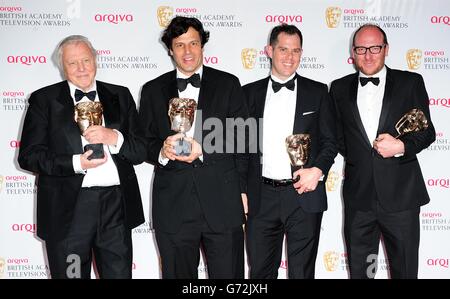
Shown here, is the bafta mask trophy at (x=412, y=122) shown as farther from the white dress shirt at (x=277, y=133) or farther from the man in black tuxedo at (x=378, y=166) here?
the white dress shirt at (x=277, y=133)

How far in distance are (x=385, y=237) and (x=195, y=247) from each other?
127 cm

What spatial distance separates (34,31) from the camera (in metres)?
4.11

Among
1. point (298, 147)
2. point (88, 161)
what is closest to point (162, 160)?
point (88, 161)

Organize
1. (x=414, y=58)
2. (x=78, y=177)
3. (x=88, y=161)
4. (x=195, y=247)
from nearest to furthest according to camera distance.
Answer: (x=88, y=161)
(x=78, y=177)
(x=195, y=247)
(x=414, y=58)

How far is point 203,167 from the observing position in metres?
3.09

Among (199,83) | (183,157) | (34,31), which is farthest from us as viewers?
(34,31)

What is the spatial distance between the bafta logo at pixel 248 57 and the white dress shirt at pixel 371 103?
3.25 feet

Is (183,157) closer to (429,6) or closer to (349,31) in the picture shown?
(349,31)

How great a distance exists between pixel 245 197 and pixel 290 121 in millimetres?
559

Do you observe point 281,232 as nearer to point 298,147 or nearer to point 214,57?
point 298,147

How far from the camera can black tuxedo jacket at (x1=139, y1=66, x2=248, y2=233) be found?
121 inches

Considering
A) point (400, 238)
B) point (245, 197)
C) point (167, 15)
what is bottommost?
point (400, 238)

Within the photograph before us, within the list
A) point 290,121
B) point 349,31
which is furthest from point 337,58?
point 290,121

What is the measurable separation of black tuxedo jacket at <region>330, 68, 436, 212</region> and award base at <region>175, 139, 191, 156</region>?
1.15 meters
